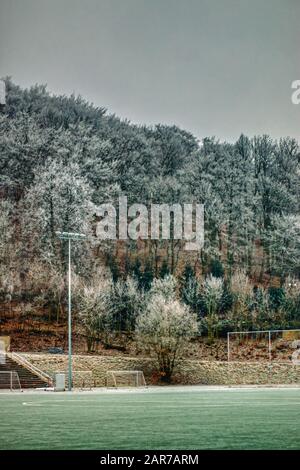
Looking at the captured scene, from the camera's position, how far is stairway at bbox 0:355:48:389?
140ft

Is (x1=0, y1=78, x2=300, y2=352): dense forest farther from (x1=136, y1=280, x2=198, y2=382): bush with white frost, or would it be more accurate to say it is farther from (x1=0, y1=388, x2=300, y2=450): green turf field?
(x1=0, y1=388, x2=300, y2=450): green turf field

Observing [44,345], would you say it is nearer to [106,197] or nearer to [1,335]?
[1,335]

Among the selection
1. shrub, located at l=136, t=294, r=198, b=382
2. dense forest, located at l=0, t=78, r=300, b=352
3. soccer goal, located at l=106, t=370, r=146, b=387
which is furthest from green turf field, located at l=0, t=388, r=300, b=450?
dense forest, located at l=0, t=78, r=300, b=352

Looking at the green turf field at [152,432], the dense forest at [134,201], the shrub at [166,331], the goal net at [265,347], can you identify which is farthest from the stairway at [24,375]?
the green turf field at [152,432]

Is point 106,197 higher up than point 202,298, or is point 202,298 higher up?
point 106,197

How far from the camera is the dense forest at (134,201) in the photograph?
60.6m

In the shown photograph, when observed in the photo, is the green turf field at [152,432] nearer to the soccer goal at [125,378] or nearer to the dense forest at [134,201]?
the soccer goal at [125,378]

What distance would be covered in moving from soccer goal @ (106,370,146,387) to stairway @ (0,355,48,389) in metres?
5.00

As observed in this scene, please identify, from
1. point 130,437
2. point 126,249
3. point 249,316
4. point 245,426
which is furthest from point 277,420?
point 126,249

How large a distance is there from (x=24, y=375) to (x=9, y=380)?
1496 mm

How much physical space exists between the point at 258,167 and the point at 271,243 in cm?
1192

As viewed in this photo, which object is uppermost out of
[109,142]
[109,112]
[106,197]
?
[109,112]

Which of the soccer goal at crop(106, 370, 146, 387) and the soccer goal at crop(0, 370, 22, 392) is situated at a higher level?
the soccer goal at crop(0, 370, 22, 392)

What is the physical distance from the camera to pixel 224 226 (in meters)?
69.4
